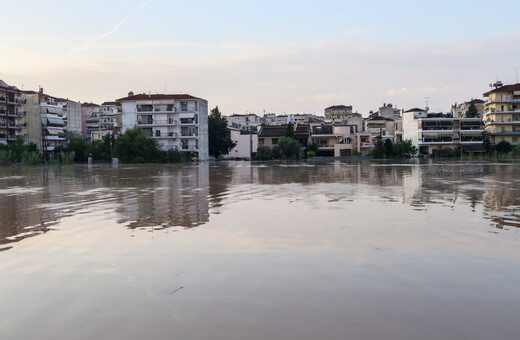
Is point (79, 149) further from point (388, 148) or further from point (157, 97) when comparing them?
point (388, 148)

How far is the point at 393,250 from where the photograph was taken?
31.1 feet

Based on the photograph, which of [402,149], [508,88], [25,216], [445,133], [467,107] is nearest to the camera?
[25,216]

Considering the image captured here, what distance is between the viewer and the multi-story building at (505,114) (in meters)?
106

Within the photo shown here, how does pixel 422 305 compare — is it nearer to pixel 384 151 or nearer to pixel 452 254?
pixel 452 254

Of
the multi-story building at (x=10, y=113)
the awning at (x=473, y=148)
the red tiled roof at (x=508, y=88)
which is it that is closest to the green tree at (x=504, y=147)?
the awning at (x=473, y=148)

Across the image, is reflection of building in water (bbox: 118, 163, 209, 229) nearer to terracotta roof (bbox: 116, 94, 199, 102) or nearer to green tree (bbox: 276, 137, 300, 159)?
green tree (bbox: 276, 137, 300, 159)

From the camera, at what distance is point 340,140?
113 m

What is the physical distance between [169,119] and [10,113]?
3064 centimetres

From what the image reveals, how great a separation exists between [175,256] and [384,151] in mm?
94976

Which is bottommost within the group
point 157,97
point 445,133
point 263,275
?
point 263,275

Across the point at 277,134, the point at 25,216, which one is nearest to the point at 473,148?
the point at 277,134

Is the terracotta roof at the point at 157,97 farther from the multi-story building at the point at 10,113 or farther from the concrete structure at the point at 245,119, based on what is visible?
the concrete structure at the point at 245,119

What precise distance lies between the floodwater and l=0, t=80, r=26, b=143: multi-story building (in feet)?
307

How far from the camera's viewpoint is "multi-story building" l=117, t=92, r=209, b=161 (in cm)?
10238
